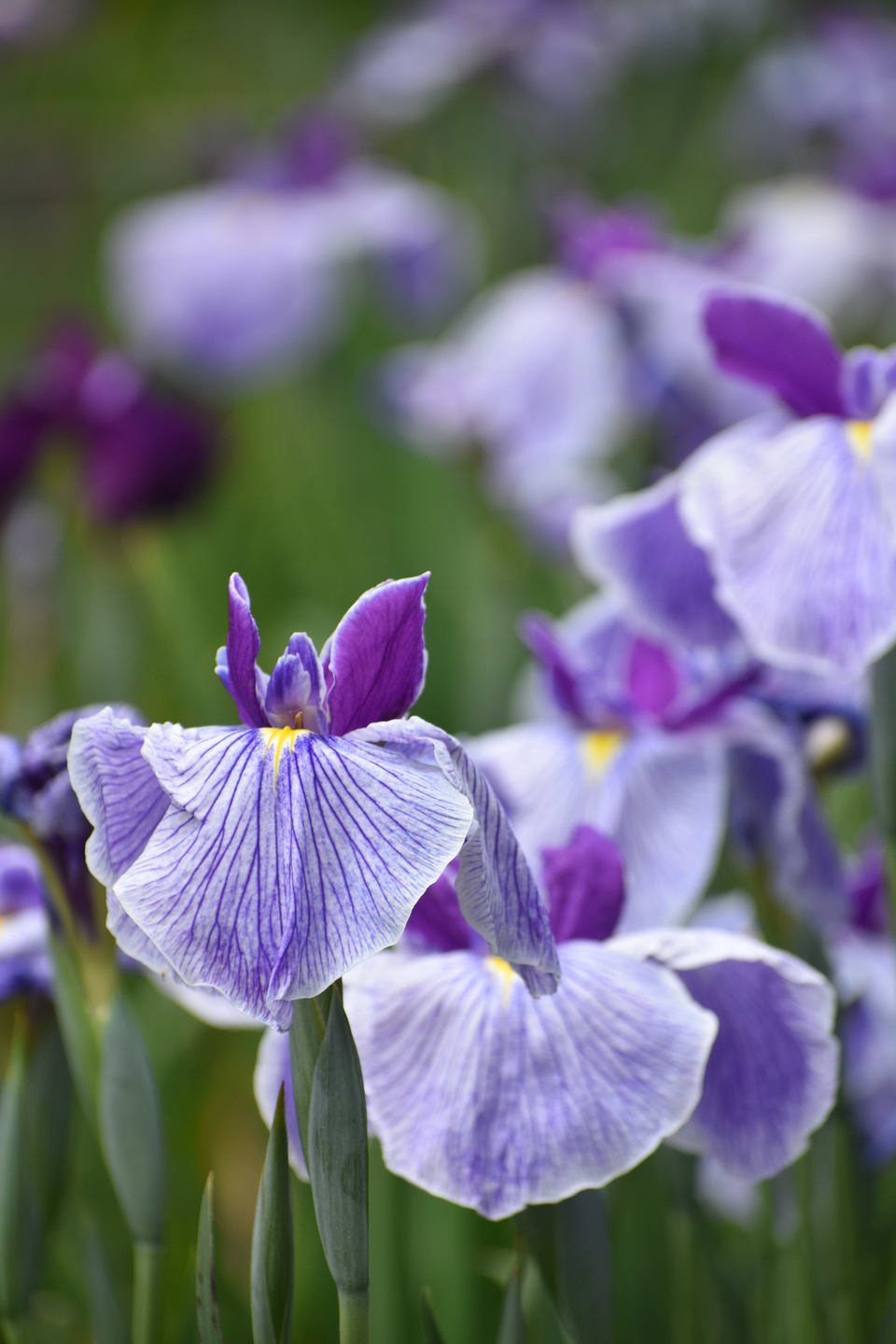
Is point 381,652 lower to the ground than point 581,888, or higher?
higher

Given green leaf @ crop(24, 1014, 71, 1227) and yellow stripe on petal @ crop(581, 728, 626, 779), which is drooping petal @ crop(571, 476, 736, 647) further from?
green leaf @ crop(24, 1014, 71, 1227)

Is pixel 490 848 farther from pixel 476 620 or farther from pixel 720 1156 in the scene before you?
pixel 476 620

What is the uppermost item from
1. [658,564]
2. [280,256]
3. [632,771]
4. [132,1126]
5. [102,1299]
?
[280,256]

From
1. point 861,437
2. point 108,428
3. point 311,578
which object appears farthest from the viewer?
point 311,578

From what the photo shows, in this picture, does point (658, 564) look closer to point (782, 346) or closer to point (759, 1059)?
point (782, 346)

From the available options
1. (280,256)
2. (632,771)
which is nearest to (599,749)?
(632,771)
